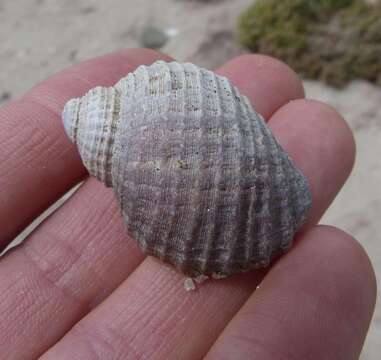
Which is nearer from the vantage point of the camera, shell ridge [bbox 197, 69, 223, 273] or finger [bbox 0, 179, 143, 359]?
shell ridge [bbox 197, 69, 223, 273]

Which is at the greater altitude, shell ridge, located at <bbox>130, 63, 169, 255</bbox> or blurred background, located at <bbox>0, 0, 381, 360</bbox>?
shell ridge, located at <bbox>130, 63, 169, 255</bbox>

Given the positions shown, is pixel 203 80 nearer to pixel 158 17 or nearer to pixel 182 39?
pixel 182 39

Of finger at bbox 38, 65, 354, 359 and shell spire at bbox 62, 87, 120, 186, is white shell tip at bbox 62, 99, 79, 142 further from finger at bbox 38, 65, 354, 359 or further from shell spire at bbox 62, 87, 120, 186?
finger at bbox 38, 65, 354, 359

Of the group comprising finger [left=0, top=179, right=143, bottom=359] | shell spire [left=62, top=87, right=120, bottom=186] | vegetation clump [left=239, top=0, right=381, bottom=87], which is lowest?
vegetation clump [left=239, top=0, right=381, bottom=87]

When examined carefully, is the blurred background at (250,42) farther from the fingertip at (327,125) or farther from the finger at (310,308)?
the finger at (310,308)

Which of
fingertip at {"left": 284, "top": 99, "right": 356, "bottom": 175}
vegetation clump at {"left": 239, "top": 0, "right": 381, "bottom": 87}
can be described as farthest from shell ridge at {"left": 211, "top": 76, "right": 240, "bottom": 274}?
vegetation clump at {"left": 239, "top": 0, "right": 381, "bottom": 87}

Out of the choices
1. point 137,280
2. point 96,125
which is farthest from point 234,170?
point 137,280
